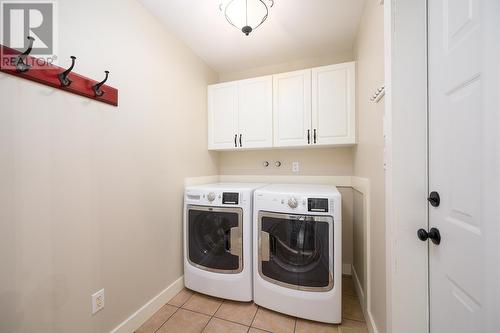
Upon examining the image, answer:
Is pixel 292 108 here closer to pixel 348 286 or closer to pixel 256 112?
pixel 256 112

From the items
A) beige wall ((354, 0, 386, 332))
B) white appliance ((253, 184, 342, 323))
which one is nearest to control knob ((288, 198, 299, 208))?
white appliance ((253, 184, 342, 323))

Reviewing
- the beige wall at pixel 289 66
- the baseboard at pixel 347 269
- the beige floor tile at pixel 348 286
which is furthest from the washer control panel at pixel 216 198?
the beige wall at pixel 289 66

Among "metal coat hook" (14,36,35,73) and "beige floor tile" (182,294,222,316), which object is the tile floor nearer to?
"beige floor tile" (182,294,222,316)

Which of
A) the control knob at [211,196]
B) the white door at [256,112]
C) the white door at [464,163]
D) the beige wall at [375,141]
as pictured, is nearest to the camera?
the white door at [464,163]

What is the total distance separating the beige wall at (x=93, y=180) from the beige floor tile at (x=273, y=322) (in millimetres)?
844

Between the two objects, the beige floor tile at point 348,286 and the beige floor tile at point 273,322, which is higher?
the beige floor tile at point 273,322

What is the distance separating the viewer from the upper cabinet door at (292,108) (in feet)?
Answer: 6.67

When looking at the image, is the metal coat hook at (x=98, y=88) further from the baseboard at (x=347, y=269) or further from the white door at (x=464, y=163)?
the baseboard at (x=347, y=269)

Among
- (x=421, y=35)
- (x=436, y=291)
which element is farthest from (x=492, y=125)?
(x=436, y=291)

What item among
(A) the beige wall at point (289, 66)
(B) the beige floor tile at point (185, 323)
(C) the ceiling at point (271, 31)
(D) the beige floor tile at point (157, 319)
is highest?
(C) the ceiling at point (271, 31)

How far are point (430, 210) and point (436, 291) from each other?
34 centimetres

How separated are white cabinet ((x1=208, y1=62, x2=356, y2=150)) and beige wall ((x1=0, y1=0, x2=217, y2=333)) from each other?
0.54 m

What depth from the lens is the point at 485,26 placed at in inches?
22.9

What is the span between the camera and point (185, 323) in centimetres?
149
